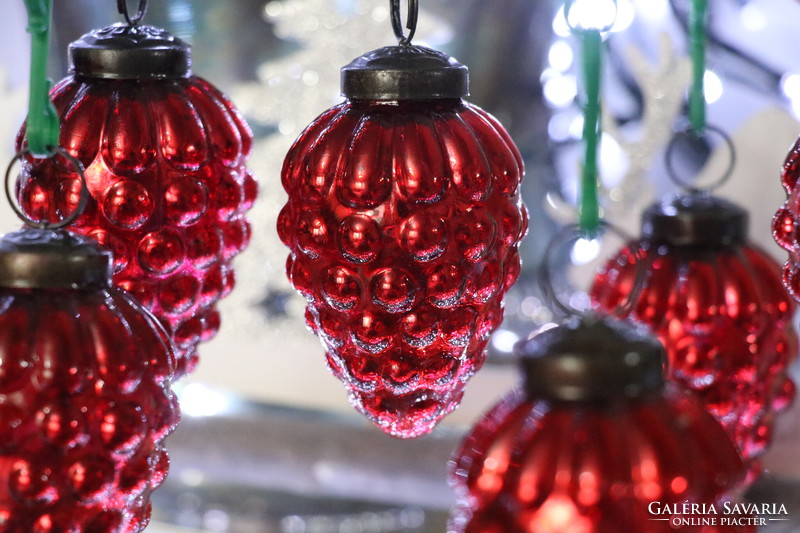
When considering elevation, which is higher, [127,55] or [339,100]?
[127,55]

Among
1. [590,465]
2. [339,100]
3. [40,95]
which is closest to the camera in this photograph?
[590,465]

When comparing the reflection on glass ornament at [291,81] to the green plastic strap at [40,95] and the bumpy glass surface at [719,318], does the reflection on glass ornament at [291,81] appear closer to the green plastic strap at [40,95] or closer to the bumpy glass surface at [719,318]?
the bumpy glass surface at [719,318]

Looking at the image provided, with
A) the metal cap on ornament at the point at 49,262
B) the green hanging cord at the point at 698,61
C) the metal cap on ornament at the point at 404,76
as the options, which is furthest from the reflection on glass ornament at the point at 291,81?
the metal cap on ornament at the point at 49,262

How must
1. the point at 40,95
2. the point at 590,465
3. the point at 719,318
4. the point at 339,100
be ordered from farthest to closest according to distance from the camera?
1. the point at 339,100
2. the point at 719,318
3. the point at 40,95
4. the point at 590,465

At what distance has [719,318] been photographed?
20.3 inches

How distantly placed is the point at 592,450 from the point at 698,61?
12.9 inches

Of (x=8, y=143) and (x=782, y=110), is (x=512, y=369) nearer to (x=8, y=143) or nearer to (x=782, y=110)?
(x=782, y=110)

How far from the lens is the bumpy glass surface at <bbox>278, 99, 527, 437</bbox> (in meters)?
0.42

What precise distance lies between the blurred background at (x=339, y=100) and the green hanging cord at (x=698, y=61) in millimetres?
746

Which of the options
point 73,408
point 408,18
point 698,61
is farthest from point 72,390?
point 698,61

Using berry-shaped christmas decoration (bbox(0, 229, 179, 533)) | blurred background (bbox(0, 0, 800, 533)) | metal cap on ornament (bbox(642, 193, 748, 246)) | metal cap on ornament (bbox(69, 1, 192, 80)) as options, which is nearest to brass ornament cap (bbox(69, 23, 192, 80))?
metal cap on ornament (bbox(69, 1, 192, 80))

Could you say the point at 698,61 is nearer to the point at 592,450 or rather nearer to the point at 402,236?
the point at 402,236

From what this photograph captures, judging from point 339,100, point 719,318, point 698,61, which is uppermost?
point 698,61

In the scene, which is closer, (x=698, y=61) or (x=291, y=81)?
(x=698, y=61)
